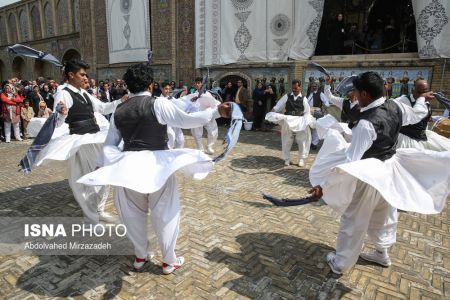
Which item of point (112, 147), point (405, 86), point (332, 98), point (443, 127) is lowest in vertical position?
point (443, 127)

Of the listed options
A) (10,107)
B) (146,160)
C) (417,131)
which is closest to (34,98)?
(10,107)

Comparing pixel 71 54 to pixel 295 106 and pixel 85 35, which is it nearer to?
pixel 85 35

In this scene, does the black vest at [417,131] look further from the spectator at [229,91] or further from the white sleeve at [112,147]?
the spectator at [229,91]

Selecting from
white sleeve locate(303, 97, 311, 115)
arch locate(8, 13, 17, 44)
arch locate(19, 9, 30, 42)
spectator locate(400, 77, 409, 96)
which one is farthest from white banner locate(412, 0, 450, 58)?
arch locate(8, 13, 17, 44)

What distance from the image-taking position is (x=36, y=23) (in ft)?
79.8

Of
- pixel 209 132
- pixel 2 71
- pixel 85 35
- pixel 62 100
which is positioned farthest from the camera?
pixel 2 71

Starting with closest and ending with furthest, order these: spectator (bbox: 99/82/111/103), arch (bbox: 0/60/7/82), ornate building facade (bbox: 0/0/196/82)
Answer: spectator (bbox: 99/82/111/103) < ornate building facade (bbox: 0/0/196/82) < arch (bbox: 0/60/7/82)

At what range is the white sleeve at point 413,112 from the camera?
3156mm

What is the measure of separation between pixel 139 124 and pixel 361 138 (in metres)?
1.83

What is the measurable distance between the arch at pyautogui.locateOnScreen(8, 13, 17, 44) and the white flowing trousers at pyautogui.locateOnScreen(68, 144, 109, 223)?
29.7 m

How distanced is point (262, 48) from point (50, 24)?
18.8 m

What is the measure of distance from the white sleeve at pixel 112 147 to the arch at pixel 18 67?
29417mm

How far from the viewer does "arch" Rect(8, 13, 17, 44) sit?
2672 centimetres

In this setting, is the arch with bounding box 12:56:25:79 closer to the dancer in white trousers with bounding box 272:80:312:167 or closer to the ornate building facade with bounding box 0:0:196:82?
the ornate building facade with bounding box 0:0:196:82
